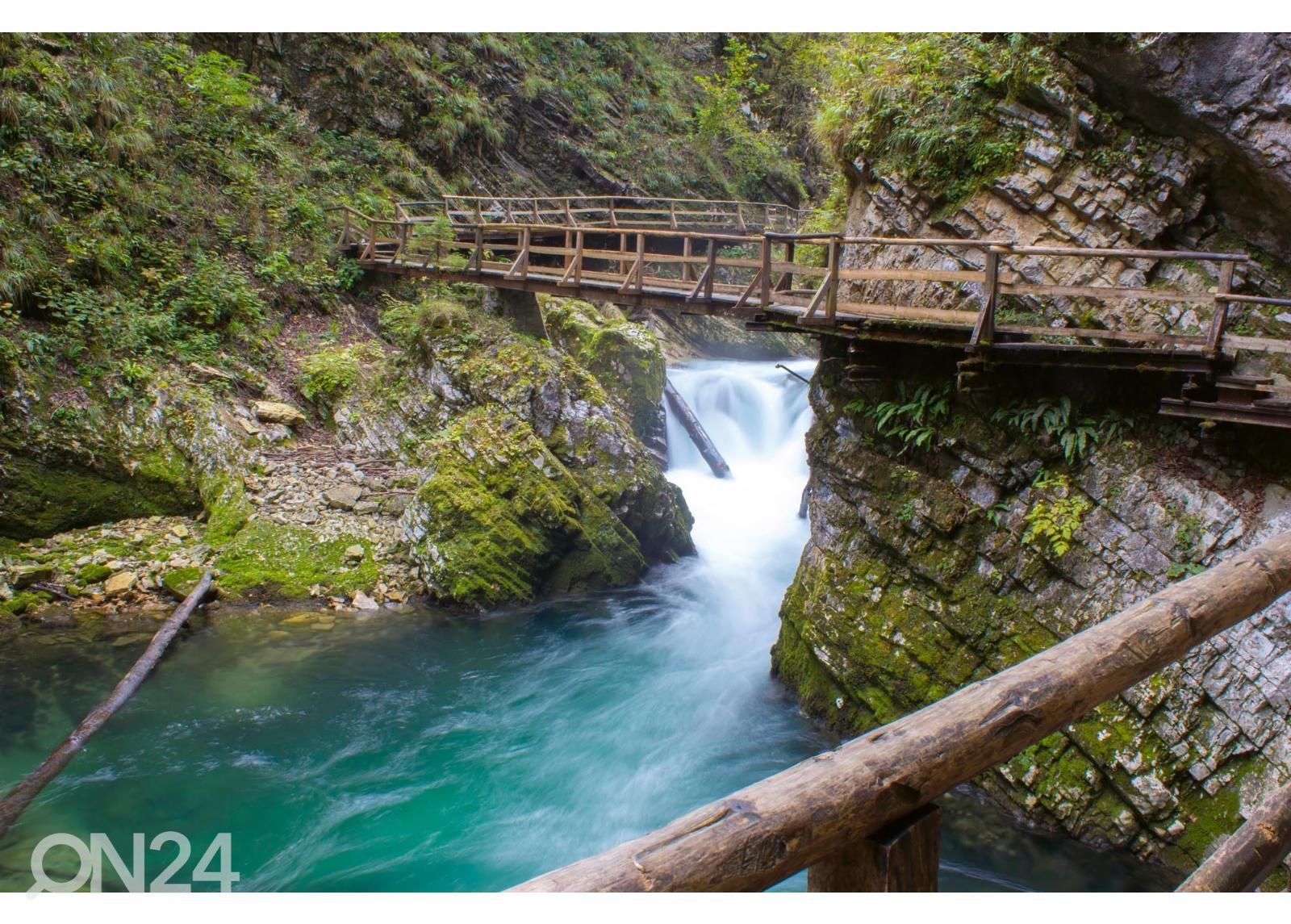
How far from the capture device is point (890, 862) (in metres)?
1.73

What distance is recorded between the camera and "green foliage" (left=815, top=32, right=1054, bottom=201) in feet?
24.5

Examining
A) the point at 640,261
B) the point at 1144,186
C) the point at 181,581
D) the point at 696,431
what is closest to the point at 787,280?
the point at 640,261

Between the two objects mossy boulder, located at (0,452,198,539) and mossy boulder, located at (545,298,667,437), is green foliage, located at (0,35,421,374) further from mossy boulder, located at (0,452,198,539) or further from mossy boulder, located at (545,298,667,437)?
mossy boulder, located at (545,298,667,437)

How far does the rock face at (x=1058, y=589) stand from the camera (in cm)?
531

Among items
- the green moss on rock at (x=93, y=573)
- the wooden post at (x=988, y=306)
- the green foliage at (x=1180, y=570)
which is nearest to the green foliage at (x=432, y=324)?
the green moss on rock at (x=93, y=573)

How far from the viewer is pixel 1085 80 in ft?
23.2

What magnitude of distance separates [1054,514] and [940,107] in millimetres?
4675

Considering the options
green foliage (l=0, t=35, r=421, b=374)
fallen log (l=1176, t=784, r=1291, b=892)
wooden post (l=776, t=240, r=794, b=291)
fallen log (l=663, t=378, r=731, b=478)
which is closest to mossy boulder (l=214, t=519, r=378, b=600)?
green foliage (l=0, t=35, r=421, b=374)

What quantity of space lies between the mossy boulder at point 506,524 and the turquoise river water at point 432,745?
451 millimetres

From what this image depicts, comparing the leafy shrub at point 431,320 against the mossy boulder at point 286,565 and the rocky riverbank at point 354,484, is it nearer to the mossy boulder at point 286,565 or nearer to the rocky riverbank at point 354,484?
the rocky riverbank at point 354,484

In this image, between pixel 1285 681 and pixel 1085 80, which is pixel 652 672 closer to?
pixel 1285 681

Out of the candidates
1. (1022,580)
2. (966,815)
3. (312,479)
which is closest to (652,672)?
(966,815)

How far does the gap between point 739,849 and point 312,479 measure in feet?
34.0

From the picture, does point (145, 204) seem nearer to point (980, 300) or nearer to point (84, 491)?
point (84, 491)
